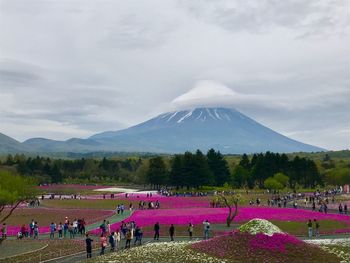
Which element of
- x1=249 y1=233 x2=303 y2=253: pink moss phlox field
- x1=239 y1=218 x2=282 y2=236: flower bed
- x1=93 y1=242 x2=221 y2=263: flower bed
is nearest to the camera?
x1=93 y1=242 x2=221 y2=263: flower bed

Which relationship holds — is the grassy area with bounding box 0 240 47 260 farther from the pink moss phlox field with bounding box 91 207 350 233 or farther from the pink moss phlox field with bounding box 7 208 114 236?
the pink moss phlox field with bounding box 91 207 350 233

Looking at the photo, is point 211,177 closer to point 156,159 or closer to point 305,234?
point 156,159

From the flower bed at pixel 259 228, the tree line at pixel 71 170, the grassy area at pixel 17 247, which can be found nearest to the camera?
the flower bed at pixel 259 228

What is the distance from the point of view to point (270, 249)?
32.1 meters

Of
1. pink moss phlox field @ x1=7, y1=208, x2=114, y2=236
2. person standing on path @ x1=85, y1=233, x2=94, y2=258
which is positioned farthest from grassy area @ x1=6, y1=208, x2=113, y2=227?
person standing on path @ x1=85, y1=233, x2=94, y2=258

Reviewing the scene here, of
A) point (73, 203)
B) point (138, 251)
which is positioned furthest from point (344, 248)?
point (73, 203)

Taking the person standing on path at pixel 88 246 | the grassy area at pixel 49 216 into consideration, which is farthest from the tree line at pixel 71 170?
the person standing on path at pixel 88 246

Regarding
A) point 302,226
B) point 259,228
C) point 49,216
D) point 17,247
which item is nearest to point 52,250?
point 17,247

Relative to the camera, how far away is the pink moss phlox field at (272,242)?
3234cm

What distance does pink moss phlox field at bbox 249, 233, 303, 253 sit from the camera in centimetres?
3234

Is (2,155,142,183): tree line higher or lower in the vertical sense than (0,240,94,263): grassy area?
higher

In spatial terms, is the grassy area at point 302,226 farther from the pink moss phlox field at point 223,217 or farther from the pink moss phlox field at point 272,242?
the pink moss phlox field at point 272,242

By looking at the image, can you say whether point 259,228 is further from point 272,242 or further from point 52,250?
point 52,250

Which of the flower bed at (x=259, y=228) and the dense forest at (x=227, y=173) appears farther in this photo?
the dense forest at (x=227, y=173)
